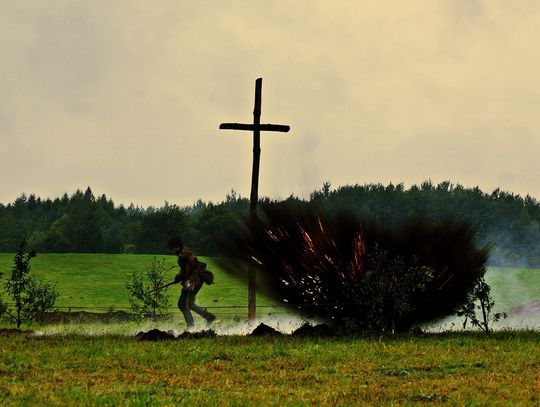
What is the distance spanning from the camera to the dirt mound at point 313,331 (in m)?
20.8

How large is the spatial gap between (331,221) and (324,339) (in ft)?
11.6

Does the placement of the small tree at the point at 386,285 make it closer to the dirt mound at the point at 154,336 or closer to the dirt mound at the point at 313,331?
the dirt mound at the point at 313,331

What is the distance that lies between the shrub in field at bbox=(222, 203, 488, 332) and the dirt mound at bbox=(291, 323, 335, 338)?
587mm

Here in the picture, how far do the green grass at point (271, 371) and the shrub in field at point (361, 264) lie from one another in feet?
5.61

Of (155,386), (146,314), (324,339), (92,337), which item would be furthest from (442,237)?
(146,314)

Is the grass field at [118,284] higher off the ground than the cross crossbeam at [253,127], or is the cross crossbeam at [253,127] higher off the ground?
the cross crossbeam at [253,127]

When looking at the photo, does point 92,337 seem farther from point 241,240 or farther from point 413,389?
point 413,389

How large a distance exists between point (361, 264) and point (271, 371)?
721 centimetres

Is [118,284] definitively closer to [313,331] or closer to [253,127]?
[253,127]

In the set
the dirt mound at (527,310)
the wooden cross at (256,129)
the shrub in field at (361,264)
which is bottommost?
the dirt mound at (527,310)

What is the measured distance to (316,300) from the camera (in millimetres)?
22562

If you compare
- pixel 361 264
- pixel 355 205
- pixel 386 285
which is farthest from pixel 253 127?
pixel 355 205

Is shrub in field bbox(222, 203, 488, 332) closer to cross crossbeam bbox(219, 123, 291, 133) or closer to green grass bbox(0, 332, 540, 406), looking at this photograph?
green grass bbox(0, 332, 540, 406)

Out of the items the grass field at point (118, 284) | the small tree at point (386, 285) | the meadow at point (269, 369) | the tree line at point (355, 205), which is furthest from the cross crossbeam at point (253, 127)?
the tree line at point (355, 205)
